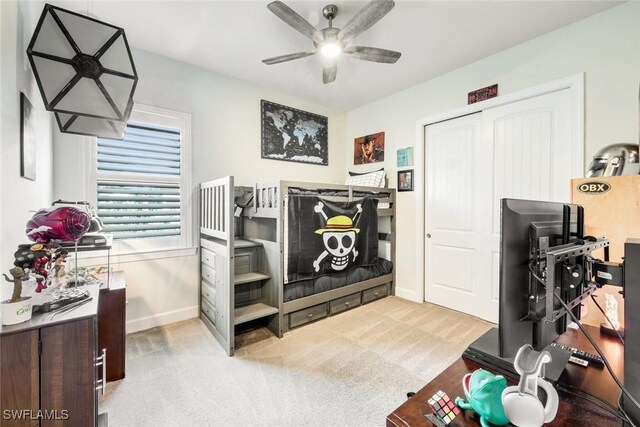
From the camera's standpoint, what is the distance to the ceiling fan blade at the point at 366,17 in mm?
1764

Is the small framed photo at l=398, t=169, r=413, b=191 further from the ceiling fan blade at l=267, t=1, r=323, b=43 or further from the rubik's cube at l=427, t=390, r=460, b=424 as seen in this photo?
the rubik's cube at l=427, t=390, r=460, b=424

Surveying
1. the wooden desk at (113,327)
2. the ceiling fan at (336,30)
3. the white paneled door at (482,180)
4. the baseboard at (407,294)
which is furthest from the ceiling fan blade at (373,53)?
the baseboard at (407,294)

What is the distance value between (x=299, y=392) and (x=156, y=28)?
313cm

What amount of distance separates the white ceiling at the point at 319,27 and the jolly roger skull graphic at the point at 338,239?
5.28 feet

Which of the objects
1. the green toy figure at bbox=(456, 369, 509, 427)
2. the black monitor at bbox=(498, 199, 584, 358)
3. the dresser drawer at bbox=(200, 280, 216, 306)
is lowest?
the dresser drawer at bbox=(200, 280, 216, 306)

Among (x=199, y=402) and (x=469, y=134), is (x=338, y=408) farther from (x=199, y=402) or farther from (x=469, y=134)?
(x=469, y=134)

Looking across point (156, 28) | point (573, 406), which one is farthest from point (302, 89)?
point (573, 406)

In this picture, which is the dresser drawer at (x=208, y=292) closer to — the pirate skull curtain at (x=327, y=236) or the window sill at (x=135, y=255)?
the window sill at (x=135, y=255)

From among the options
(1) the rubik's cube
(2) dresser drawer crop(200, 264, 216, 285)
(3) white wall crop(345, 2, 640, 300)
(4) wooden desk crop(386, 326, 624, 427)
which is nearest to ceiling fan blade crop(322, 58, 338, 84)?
(3) white wall crop(345, 2, 640, 300)

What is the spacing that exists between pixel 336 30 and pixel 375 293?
288 cm

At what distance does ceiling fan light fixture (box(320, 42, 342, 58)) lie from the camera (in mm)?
2129

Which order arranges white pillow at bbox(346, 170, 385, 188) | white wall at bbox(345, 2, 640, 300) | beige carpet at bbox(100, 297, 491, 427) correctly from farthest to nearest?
1. white pillow at bbox(346, 170, 385, 188)
2. white wall at bbox(345, 2, 640, 300)
3. beige carpet at bbox(100, 297, 491, 427)

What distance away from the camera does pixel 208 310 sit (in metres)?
2.76

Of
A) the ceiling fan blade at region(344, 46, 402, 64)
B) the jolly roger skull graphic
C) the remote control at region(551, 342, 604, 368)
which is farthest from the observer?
the jolly roger skull graphic
